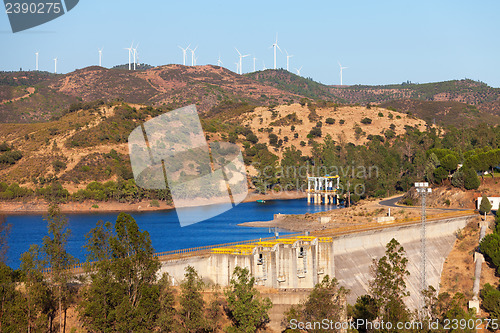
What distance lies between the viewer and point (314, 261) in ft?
235

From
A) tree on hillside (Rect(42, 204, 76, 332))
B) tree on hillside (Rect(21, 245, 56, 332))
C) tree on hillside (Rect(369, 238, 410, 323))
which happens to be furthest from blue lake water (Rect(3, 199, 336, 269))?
tree on hillside (Rect(369, 238, 410, 323))

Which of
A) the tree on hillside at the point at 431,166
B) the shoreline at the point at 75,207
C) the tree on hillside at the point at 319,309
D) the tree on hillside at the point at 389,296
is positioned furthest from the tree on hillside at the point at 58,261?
the shoreline at the point at 75,207

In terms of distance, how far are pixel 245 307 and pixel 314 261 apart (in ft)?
58.4

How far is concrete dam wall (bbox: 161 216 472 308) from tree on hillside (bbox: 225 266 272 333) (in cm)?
547

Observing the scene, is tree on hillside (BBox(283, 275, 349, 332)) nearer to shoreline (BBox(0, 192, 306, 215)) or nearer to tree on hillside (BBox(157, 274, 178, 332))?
tree on hillside (BBox(157, 274, 178, 332))

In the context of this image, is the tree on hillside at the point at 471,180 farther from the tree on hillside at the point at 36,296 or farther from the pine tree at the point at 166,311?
the tree on hillside at the point at 36,296

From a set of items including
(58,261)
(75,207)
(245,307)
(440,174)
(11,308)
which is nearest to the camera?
(11,308)

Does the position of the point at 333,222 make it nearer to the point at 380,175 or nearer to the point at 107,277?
the point at 380,175

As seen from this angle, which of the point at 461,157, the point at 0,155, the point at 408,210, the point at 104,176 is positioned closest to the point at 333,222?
the point at 408,210

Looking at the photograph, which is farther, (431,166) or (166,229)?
(431,166)

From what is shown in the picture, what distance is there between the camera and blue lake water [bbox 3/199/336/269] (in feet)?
337

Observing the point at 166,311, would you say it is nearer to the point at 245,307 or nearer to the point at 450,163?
the point at 245,307

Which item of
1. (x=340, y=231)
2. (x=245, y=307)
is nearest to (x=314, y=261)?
(x=340, y=231)

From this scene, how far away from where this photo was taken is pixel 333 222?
125188 millimetres
